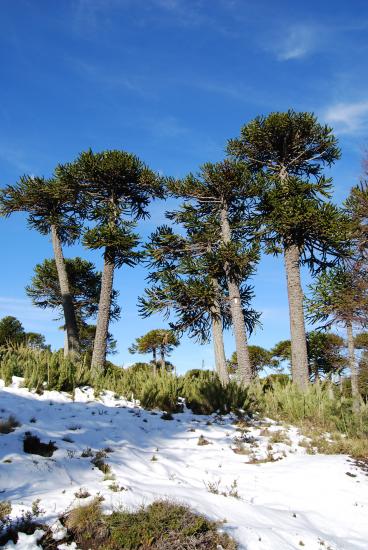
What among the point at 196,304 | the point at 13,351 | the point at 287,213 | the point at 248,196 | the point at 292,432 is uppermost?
the point at 248,196

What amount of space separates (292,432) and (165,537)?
6009 millimetres

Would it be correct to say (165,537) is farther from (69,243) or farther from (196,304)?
(69,243)

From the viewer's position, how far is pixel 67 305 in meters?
17.8

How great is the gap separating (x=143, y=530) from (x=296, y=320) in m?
11.6

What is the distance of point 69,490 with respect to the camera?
4.19m

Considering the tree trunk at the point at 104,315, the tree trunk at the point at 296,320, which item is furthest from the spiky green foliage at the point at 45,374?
the tree trunk at the point at 296,320

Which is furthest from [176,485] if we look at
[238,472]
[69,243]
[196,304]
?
[69,243]

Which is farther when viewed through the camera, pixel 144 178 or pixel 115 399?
pixel 144 178

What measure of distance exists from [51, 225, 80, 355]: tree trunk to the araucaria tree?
8630mm

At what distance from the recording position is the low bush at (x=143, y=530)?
336cm

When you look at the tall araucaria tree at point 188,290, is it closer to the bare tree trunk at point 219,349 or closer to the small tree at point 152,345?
the bare tree trunk at point 219,349

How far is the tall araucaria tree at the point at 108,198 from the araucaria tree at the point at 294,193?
13.6 ft

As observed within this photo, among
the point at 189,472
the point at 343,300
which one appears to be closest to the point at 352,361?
the point at 343,300

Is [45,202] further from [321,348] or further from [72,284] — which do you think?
[321,348]
